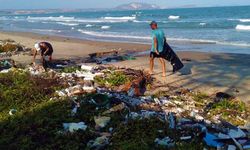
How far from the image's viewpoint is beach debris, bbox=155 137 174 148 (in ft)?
22.7

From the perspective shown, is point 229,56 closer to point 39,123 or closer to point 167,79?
point 167,79

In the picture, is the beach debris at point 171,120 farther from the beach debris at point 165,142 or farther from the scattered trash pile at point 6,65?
the scattered trash pile at point 6,65

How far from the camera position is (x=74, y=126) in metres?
7.82

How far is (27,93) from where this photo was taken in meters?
10.0

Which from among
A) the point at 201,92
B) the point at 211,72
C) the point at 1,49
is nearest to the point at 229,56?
the point at 211,72

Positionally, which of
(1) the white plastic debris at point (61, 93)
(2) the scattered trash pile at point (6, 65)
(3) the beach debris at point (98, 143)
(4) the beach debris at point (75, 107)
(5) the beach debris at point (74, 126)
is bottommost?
(3) the beach debris at point (98, 143)

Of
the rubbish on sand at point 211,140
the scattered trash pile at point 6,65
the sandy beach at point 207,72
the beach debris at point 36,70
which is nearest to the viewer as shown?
the rubbish on sand at point 211,140

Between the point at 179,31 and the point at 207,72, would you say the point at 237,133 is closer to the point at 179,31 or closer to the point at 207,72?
the point at 207,72

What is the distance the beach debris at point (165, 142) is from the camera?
6.93 metres

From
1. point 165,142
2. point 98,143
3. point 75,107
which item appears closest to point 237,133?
point 165,142

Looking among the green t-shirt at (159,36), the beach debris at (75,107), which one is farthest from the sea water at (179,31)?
the beach debris at (75,107)

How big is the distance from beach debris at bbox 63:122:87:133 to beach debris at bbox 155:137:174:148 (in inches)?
59.0

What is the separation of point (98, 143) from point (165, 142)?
117 centimetres

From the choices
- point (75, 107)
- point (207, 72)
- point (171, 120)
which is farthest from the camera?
point (207, 72)
